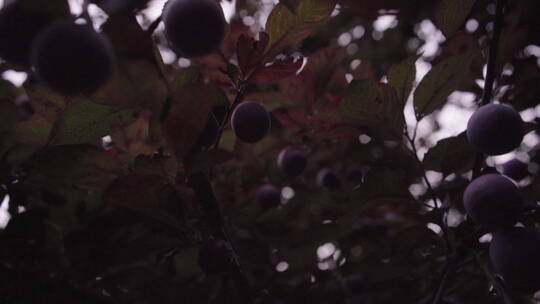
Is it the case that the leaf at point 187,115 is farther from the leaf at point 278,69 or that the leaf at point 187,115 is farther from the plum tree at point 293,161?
the plum tree at point 293,161

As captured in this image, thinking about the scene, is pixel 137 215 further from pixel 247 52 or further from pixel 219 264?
pixel 247 52

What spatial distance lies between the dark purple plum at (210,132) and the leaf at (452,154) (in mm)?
448

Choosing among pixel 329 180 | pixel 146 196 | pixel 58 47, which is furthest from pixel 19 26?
pixel 329 180

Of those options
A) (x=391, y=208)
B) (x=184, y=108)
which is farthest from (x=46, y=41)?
(x=391, y=208)

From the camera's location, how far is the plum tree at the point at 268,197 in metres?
1.35

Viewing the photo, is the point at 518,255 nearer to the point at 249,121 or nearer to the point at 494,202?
the point at 494,202

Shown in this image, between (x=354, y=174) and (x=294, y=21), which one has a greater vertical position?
(x=294, y=21)

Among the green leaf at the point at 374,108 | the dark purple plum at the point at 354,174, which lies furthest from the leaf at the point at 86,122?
the dark purple plum at the point at 354,174

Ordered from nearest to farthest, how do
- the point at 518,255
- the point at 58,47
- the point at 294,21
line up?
the point at 58,47 < the point at 518,255 < the point at 294,21

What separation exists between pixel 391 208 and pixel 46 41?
161 centimetres

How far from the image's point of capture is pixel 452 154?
885 mm

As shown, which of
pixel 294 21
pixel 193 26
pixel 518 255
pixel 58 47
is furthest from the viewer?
pixel 294 21

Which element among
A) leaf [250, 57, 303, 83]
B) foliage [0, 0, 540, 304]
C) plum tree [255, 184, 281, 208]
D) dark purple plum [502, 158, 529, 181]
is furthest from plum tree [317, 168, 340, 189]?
leaf [250, 57, 303, 83]

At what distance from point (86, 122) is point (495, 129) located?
2.20 ft
